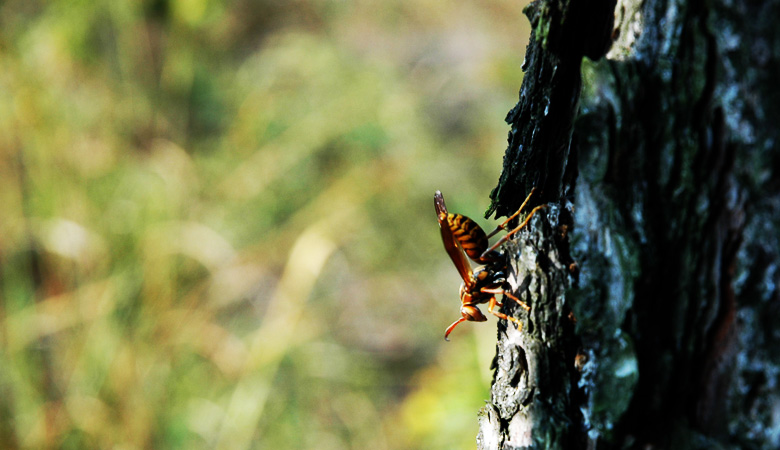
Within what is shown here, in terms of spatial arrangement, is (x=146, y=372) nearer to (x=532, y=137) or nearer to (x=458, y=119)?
(x=532, y=137)

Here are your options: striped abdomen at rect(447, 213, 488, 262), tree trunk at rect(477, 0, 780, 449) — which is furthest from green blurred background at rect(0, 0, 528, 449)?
tree trunk at rect(477, 0, 780, 449)

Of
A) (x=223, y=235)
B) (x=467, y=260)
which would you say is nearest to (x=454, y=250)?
(x=467, y=260)

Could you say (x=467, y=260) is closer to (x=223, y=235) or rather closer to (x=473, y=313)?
(x=473, y=313)

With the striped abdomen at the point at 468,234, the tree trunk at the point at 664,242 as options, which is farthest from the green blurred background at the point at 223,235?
the tree trunk at the point at 664,242

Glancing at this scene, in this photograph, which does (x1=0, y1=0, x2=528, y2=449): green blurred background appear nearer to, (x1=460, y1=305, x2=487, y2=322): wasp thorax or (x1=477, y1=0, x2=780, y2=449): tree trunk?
(x1=460, y1=305, x2=487, y2=322): wasp thorax

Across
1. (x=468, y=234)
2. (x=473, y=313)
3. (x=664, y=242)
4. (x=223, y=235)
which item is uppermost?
(x=223, y=235)

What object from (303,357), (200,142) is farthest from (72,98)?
(303,357)

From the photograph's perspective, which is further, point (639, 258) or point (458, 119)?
point (458, 119)
